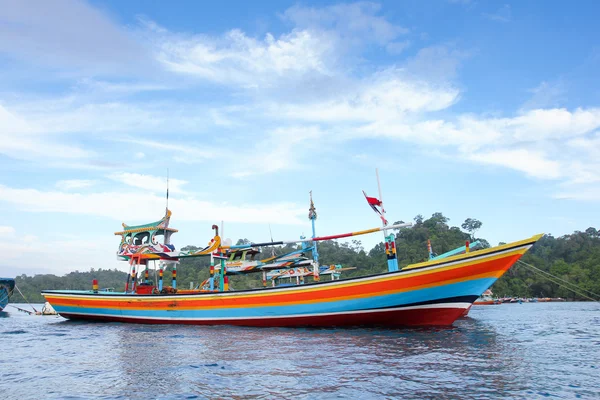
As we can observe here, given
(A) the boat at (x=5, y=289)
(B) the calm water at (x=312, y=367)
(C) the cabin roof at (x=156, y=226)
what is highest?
(C) the cabin roof at (x=156, y=226)

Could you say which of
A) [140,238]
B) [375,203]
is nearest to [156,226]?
[140,238]

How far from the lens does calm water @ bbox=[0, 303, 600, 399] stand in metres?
7.17

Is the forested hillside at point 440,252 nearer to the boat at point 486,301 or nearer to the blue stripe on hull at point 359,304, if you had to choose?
the boat at point 486,301

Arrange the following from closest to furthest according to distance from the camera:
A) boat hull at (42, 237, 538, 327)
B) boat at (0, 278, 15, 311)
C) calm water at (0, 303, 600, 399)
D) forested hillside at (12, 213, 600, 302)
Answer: calm water at (0, 303, 600, 399), boat hull at (42, 237, 538, 327), boat at (0, 278, 15, 311), forested hillside at (12, 213, 600, 302)

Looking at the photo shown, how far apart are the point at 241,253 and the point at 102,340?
16585mm

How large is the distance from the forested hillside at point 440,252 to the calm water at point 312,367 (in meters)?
61.3

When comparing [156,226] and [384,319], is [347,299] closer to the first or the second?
[384,319]

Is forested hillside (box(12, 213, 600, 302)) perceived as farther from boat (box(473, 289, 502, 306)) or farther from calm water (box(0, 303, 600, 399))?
calm water (box(0, 303, 600, 399))

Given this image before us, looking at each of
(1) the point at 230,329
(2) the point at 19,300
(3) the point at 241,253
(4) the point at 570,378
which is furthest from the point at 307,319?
(2) the point at 19,300

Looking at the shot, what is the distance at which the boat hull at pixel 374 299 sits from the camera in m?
15.6

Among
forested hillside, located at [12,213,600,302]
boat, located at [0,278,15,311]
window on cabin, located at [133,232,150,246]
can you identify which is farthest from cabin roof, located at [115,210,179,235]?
forested hillside, located at [12,213,600,302]

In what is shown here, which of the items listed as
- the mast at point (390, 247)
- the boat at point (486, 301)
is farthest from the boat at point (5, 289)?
the boat at point (486, 301)

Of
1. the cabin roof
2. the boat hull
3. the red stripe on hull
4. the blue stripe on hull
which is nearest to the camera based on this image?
the boat hull

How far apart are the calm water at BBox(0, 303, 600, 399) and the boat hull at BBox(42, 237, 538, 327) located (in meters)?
1.34
